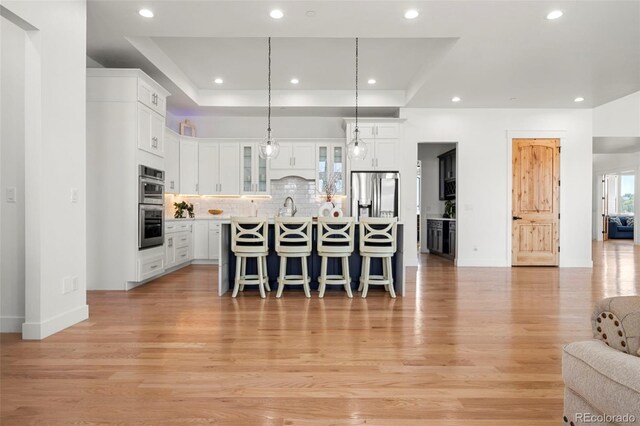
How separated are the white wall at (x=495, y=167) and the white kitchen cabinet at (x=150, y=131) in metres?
4.14

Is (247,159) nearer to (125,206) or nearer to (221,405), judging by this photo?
(125,206)

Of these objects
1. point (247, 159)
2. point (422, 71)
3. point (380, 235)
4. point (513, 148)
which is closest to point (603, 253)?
point (513, 148)

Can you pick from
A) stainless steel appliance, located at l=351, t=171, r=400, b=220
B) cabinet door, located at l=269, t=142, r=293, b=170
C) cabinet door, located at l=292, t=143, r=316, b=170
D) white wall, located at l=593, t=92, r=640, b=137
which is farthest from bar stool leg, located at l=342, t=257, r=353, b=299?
white wall, located at l=593, t=92, r=640, b=137

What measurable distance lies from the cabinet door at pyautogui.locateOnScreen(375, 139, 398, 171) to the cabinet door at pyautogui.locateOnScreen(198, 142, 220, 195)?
120 inches

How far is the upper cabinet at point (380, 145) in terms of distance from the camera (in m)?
6.86

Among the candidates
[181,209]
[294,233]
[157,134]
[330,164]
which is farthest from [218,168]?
[294,233]

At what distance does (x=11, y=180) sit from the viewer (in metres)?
3.11

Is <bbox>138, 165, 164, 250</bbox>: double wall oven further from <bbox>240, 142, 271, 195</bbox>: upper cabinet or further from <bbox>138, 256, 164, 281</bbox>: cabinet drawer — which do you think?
<bbox>240, 142, 271, 195</bbox>: upper cabinet

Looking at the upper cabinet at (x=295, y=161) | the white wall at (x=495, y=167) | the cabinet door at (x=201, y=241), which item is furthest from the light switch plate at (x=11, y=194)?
the white wall at (x=495, y=167)

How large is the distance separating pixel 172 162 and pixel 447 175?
5.94 m

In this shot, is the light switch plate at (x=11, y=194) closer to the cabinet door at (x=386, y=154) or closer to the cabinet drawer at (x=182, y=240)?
the cabinet drawer at (x=182, y=240)

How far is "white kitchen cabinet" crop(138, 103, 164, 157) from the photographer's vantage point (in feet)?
15.7

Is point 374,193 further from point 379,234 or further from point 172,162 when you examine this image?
point 172,162

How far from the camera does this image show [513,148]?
705cm
